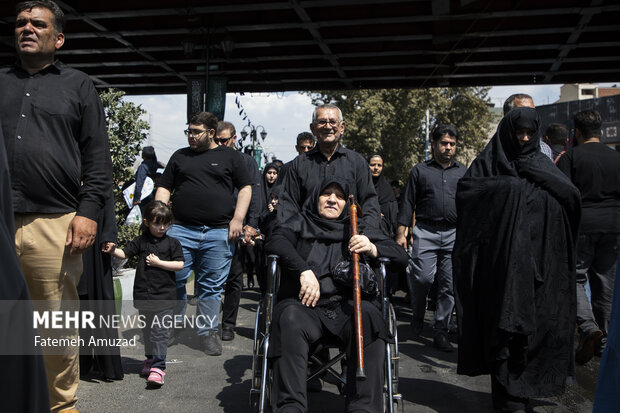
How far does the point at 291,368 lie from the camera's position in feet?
10.3

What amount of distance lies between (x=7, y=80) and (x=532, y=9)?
8637 millimetres

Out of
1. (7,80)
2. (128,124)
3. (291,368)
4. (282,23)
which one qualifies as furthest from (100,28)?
(291,368)

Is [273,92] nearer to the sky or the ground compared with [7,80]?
nearer to the sky

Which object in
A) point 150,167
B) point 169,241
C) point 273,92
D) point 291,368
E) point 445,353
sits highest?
point 273,92

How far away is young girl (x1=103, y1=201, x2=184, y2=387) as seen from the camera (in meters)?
4.46

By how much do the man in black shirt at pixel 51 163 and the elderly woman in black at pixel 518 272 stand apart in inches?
101

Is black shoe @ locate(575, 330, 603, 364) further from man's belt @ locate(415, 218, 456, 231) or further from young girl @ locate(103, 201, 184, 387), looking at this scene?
young girl @ locate(103, 201, 184, 387)

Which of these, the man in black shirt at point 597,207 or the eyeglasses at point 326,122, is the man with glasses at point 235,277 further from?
the man in black shirt at point 597,207

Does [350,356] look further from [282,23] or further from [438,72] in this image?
[438,72]

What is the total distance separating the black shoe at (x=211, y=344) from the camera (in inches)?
208

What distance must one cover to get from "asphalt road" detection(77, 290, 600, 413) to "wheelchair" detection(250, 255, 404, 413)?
518 mm

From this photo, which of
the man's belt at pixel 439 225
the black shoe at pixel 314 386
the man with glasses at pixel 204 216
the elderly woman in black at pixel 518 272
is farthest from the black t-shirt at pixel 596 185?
the man with glasses at pixel 204 216

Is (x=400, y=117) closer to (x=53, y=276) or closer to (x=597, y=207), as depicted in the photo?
(x=597, y=207)

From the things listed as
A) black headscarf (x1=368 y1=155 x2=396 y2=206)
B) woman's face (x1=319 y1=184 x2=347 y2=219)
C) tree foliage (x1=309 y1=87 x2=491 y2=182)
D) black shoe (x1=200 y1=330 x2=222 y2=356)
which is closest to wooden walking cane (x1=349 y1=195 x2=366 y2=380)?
woman's face (x1=319 y1=184 x2=347 y2=219)
